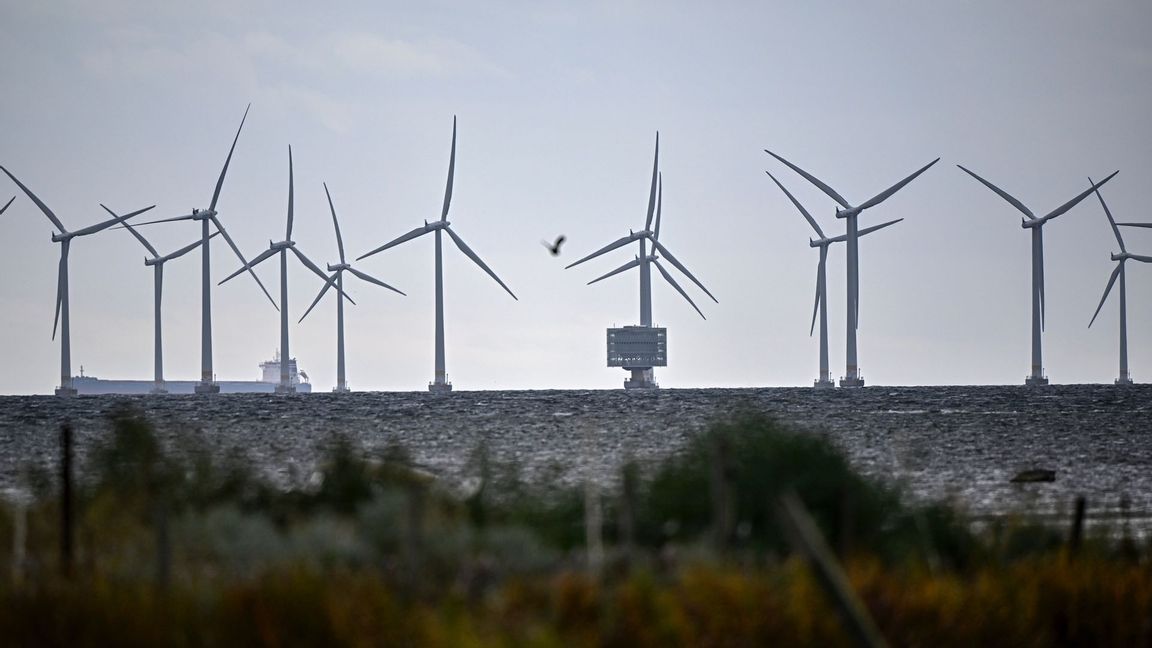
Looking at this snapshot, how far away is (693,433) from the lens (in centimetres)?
3052

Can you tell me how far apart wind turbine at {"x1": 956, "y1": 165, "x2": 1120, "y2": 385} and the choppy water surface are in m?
11.8

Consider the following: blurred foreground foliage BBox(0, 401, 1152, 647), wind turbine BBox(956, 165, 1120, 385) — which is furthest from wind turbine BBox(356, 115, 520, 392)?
blurred foreground foliage BBox(0, 401, 1152, 647)

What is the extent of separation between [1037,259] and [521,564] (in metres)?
155

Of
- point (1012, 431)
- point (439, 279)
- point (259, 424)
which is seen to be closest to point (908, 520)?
point (1012, 431)

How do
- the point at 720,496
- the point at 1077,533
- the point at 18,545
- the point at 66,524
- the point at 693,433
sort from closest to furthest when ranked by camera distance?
the point at 720,496 < the point at 18,545 < the point at 66,524 < the point at 1077,533 < the point at 693,433

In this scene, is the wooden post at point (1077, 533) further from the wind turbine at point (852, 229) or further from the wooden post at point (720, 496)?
the wind turbine at point (852, 229)

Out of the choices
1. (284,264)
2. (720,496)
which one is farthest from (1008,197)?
(720,496)

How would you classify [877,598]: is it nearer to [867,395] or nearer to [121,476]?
[121,476]

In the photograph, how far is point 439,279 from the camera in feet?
546

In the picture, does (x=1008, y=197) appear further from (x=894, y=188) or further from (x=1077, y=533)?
(x=1077, y=533)

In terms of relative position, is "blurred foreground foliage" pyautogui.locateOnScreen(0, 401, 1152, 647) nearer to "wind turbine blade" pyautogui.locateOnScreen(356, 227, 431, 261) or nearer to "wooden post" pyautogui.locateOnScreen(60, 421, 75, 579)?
"wooden post" pyautogui.locateOnScreen(60, 421, 75, 579)

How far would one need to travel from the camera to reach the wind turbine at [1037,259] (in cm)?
15046

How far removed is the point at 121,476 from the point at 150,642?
10.8 m

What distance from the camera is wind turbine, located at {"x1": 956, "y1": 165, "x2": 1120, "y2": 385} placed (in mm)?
150462
